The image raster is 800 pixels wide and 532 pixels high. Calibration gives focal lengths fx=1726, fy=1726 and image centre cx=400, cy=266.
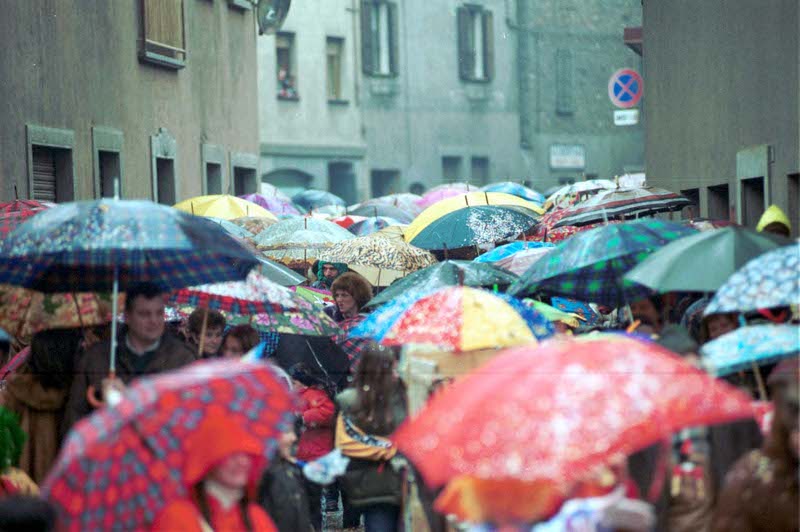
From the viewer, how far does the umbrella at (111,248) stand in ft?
26.8

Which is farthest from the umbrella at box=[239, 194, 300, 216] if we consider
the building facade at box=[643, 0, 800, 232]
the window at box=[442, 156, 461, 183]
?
the window at box=[442, 156, 461, 183]

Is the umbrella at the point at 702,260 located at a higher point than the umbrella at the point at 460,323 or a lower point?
higher

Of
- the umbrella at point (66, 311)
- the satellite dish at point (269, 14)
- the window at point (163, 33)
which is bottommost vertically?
the umbrella at point (66, 311)

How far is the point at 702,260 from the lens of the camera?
8.54 m

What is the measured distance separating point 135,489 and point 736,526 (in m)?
2.02

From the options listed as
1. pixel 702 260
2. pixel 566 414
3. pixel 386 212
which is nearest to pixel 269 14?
pixel 386 212

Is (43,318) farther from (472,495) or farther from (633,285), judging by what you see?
A: (472,495)

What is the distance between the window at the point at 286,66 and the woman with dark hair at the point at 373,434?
114ft

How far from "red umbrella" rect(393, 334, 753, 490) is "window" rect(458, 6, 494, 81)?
1774 inches

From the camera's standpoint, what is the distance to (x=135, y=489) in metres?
5.56

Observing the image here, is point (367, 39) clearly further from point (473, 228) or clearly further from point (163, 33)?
point (473, 228)

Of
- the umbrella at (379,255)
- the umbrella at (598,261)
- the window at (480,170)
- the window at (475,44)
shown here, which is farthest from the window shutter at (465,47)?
the umbrella at (598,261)

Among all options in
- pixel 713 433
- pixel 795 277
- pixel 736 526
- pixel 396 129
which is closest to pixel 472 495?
pixel 736 526

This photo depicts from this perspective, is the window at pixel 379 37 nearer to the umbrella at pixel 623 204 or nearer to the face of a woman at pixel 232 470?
the umbrella at pixel 623 204
